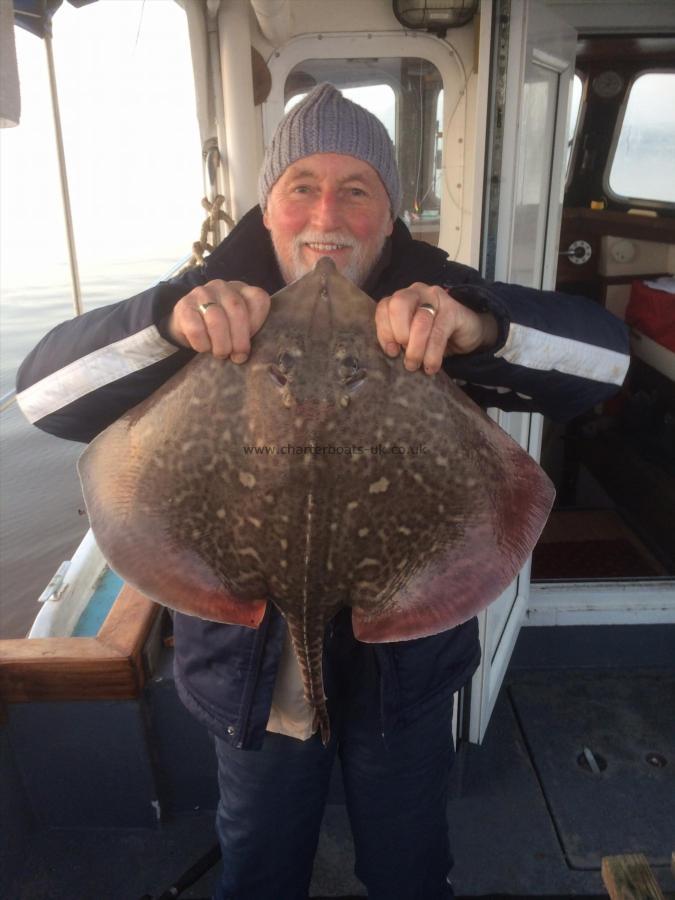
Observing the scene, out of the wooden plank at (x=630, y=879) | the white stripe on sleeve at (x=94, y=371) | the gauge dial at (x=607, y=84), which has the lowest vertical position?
the wooden plank at (x=630, y=879)

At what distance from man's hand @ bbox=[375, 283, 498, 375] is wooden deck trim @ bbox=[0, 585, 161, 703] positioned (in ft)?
6.48

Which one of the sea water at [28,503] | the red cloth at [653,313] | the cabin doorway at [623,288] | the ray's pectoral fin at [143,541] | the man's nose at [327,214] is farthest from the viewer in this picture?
the sea water at [28,503]

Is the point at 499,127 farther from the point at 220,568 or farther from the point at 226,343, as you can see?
the point at 220,568

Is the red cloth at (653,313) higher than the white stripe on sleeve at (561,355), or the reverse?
the white stripe on sleeve at (561,355)

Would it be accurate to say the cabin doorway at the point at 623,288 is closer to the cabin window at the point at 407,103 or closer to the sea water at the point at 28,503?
the cabin window at the point at 407,103

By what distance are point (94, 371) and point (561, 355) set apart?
4.14 feet

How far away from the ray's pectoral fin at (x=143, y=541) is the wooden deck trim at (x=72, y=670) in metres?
1.41

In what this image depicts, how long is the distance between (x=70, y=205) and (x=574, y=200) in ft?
17.6

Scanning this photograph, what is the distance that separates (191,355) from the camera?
1801 millimetres

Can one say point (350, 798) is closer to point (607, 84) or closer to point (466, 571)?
point (466, 571)

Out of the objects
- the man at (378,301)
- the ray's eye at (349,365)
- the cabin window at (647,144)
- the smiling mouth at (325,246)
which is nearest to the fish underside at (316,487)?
the ray's eye at (349,365)

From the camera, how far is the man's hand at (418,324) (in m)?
1.39

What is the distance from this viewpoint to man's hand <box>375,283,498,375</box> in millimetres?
1387

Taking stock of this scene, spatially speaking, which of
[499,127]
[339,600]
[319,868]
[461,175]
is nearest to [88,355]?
[339,600]
